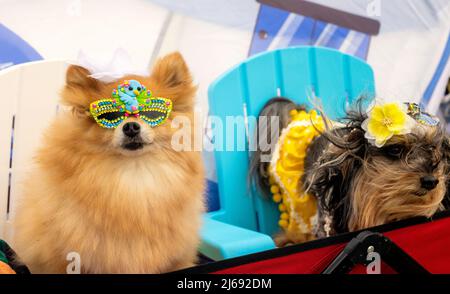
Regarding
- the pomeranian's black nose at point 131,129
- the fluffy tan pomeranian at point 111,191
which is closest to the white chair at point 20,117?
the fluffy tan pomeranian at point 111,191

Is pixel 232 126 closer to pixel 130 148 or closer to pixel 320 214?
pixel 320 214

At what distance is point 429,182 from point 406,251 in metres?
0.23

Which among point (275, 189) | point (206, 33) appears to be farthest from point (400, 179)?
point (206, 33)

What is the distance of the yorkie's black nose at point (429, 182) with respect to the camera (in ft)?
4.01

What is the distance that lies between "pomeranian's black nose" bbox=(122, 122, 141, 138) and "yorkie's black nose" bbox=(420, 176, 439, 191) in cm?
82

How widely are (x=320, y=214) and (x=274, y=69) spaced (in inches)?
31.6

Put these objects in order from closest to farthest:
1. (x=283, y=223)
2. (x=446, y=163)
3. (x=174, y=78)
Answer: (x=174, y=78), (x=446, y=163), (x=283, y=223)

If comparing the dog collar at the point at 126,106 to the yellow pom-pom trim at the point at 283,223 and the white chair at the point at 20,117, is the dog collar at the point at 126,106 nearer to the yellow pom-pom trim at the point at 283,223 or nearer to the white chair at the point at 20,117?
the white chair at the point at 20,117

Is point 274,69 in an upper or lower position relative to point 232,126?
upper

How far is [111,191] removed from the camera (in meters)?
0.92

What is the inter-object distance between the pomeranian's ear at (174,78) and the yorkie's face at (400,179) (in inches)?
23.9

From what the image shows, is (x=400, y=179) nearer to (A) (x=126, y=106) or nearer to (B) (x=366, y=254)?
(B) (x=366, y=254)

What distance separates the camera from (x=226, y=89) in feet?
6.19
